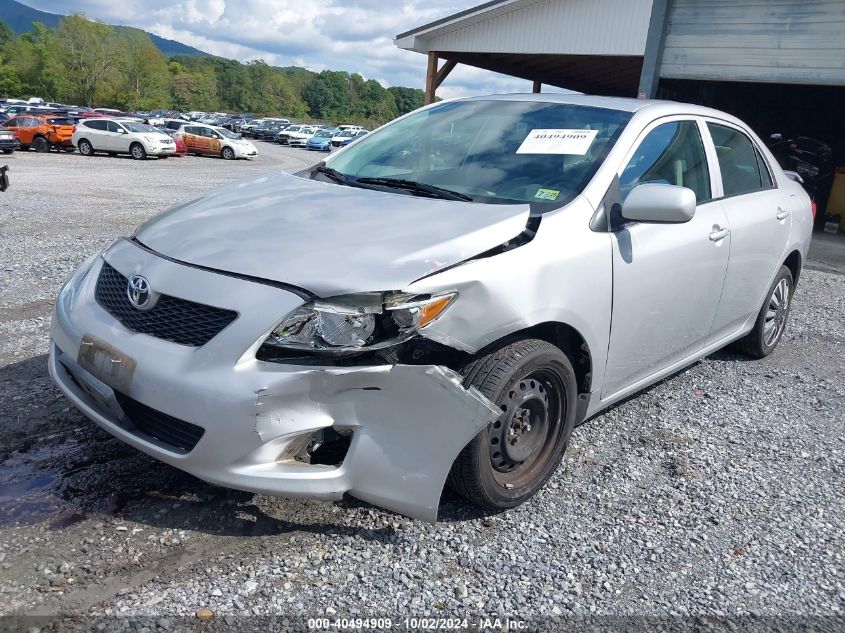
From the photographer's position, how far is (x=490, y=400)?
99.0 inches

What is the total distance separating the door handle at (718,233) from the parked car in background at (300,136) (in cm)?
4613

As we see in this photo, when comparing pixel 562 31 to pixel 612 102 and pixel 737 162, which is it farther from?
pixel 612 102

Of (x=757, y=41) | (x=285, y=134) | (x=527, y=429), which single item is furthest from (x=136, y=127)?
(x=527, y=429)

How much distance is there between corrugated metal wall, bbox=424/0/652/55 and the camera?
576 inches

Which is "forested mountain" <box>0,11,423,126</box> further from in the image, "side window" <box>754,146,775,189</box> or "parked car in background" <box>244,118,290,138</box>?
"side window" <box>754,146,775,189</box>

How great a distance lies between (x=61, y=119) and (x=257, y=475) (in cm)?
3007

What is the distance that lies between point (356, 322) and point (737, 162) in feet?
10.4

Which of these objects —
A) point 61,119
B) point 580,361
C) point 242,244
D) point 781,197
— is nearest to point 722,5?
point 781,197

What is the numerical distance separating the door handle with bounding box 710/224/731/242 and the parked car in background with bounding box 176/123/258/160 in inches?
1172

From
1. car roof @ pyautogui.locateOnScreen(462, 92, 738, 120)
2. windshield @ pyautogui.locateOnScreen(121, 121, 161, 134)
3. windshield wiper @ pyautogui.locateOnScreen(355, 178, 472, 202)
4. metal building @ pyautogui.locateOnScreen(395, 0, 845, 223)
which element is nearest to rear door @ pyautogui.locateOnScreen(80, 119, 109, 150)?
windshield @ pyautogui.locateOnScreen(121, 121, 161, 134)

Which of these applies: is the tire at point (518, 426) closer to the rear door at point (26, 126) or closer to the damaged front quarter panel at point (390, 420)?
the damaged front quarter panel at point (390, 420)

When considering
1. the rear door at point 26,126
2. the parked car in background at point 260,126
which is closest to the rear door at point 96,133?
the rear door at point 26,126

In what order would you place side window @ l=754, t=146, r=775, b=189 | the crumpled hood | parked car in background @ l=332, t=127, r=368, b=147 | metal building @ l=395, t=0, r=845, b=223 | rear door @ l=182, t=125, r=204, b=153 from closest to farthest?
the crumpled hood, side window @ l=754, t=146, r=775, b=189, metal building @ l=395, t=0, r=845, b=223, rear door @ l=182, t=125, r=204, b=153, parked car in background @ l=332, t=127, r=368, b=147

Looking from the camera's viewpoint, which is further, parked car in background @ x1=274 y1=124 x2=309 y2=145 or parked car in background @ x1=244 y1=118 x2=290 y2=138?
parked car in background @ x1=244 y1=118 x2=290 y2=138
